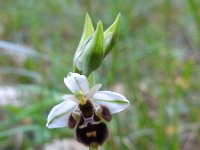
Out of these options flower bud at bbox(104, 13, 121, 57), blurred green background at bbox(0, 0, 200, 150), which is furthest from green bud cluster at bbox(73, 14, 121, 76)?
blurred green background at bbox(0, 0, 200, 150)

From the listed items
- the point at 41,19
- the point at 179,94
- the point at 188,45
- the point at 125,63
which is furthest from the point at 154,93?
the point at 41,19

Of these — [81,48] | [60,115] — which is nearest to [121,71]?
[81,48]

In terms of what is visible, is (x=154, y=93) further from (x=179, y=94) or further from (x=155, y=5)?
(x=155, y=5)

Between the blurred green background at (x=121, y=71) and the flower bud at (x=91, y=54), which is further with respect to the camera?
the blurred green background at (x=121, y=71)

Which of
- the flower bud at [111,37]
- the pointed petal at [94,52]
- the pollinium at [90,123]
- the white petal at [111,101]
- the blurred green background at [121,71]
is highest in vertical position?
the blurred green background at [121,71]

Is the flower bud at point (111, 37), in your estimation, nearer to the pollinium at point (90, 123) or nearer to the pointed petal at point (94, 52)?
the pointed petal at point (94, 52)

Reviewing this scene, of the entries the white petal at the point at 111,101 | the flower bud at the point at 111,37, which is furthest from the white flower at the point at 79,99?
the flower bud at the point at 111,37

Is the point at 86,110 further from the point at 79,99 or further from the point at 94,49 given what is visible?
the point at 94,49

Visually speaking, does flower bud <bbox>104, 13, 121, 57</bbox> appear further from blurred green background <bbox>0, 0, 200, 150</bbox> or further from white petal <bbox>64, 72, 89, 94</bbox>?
blurred green background <bbox>0, 0, 200, 150</bbox>
